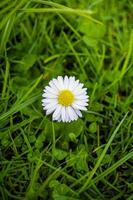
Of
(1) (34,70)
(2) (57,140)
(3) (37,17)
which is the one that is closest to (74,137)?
(2) (57,140)

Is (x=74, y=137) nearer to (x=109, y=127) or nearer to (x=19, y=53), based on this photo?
(x=109, y=127)

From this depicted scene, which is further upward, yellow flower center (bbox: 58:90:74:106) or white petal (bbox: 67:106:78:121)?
yellow flower center (bbox: 58:90:74:106)

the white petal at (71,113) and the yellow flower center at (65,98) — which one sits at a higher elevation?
the yellow flower center at (65,98)
